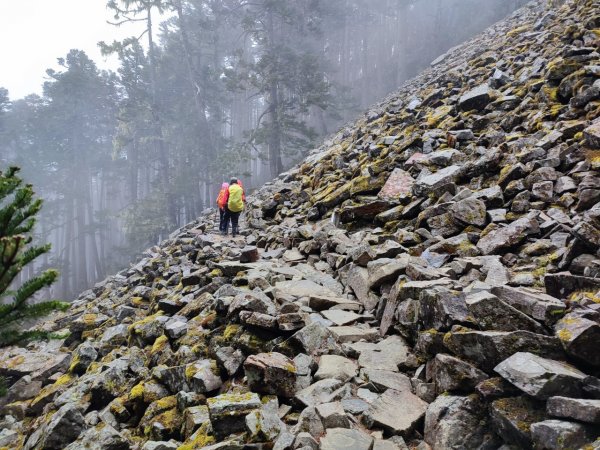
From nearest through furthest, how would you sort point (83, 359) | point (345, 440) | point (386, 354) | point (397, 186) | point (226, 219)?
point (345, 440), point (386, 354), point (83, 359), point (397, 186), point (226, 219)

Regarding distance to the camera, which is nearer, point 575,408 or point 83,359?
point 575,408

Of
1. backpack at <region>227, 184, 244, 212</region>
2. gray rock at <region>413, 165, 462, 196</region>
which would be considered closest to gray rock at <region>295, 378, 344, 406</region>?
gray rock at <region>413, 165, 462, 196</region>

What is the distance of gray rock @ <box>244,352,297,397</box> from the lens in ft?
13.2

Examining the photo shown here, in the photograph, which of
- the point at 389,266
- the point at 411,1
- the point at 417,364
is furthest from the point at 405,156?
the point at 411,1

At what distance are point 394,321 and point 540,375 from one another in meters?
2.11

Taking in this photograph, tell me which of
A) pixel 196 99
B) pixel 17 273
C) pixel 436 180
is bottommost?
pixel 17 273

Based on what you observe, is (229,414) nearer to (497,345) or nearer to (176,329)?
(497,345)

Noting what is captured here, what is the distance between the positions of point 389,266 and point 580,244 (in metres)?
2.37

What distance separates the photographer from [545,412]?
2727 mm

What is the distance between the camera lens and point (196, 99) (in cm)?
3534

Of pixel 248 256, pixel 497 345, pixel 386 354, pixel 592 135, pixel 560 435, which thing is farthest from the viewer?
pixel 248 256

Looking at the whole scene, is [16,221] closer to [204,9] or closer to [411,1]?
[204,9]

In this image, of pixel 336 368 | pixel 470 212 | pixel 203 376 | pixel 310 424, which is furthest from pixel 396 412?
pixel 470 212

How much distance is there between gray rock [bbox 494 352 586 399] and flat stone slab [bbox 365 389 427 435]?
2.84 feet
